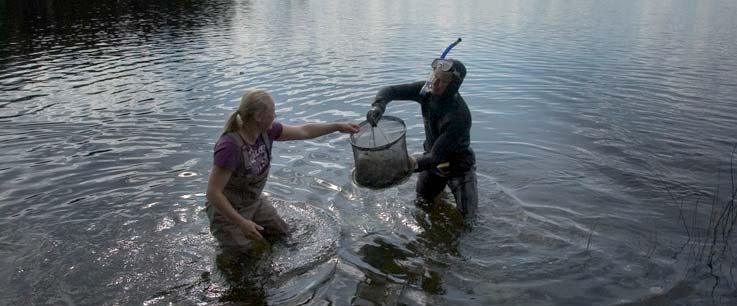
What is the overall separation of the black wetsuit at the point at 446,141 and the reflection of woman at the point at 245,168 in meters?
1.03

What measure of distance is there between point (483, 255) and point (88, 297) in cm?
421

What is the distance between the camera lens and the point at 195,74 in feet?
56.1

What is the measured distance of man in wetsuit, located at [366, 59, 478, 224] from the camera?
6.36m

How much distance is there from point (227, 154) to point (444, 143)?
2.65m

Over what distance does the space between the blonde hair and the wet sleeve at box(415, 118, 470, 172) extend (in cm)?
222

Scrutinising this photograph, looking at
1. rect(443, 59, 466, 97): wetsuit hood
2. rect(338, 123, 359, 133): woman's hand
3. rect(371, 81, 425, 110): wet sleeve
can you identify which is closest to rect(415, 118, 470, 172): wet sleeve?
rect(443, 59, 466, 97): wetsuit hood

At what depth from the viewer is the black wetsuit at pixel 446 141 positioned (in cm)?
642

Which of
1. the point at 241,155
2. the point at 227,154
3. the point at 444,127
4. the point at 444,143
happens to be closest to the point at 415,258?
the point at 444,143

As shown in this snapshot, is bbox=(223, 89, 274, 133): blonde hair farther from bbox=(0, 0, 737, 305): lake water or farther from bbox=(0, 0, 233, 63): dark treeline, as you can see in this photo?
bbox=(0, 0, 233, 63): dark treeline

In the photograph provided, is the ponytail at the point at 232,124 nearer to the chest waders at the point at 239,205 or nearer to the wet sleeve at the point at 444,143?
the chest waders at the point at 239,205

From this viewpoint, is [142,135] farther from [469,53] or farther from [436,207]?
[469,53]

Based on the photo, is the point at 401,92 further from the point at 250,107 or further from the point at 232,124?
the point at 232,124

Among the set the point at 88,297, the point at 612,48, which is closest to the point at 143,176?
the point at 88,297

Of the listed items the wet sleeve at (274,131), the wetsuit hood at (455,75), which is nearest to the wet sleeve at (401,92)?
the wetsuit hood at (455,75)
